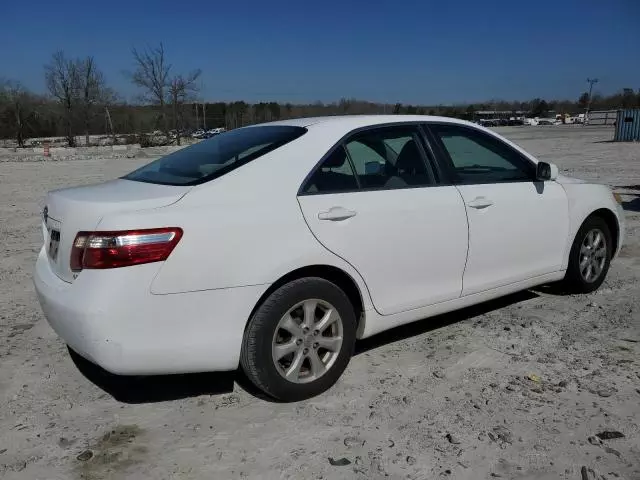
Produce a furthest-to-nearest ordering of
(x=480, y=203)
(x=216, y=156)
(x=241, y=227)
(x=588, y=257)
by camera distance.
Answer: (x=588, y=257)
(x=480, y=203)
(x=216, y=156)
(x=241, y=227)

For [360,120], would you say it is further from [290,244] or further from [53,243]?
[53,243]

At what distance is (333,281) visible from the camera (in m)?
3.42

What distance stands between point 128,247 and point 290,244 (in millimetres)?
839

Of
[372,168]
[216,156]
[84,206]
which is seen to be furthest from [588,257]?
[84,206]

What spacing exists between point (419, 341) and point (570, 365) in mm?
1017

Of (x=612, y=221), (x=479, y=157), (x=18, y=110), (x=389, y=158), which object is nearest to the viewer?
(x=389, y=158)

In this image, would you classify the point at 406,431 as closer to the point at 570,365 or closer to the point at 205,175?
the point at 570,365

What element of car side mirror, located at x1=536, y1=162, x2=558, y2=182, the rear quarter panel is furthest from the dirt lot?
car side mirror, located at x1=536, y1=162, x2=558, y2=182

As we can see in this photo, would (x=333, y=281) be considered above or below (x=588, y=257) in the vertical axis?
above

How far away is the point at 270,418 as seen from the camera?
315 cm

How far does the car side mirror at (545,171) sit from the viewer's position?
4.34 m

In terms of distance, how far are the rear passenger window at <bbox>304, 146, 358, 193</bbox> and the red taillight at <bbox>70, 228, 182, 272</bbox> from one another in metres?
0.87

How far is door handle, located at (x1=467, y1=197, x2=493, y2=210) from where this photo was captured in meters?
3.91

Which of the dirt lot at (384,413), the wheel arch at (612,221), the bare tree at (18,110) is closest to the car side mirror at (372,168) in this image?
the dirt lot at (384,413)
